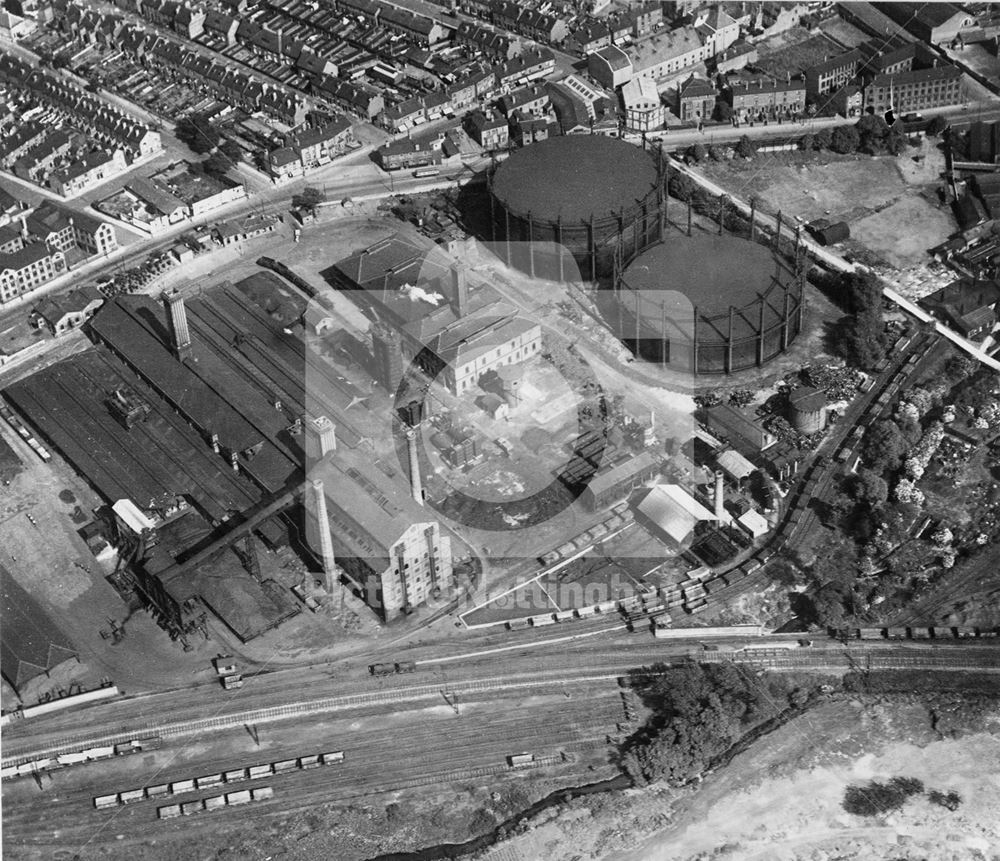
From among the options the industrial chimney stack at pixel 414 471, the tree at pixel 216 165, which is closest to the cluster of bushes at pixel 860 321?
the industrial chimney stack at pixel 414 471

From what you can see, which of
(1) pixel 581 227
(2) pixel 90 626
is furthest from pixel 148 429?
(1) pixel 581 227

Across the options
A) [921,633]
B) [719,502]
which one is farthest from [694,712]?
[719,502]

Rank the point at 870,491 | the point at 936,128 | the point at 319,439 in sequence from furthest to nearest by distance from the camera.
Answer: the point at 936,128
the point at 319,439
the point at 870,491

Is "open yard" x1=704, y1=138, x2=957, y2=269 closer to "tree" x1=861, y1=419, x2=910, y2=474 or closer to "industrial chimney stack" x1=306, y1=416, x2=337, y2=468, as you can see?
"tree" x1=861, y1=419, x2=910, y2=474

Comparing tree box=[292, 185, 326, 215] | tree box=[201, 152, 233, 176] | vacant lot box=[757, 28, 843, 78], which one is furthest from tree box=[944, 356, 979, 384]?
tree box=[201, 152, 233, 176]

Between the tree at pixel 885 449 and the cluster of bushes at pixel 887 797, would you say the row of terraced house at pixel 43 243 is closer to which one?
the tree at pixel 885 449

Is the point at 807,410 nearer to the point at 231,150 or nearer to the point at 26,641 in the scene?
the point at 26,641

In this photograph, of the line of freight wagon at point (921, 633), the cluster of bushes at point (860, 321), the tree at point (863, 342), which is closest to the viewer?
the line of freight wagon at point (921, 633)
